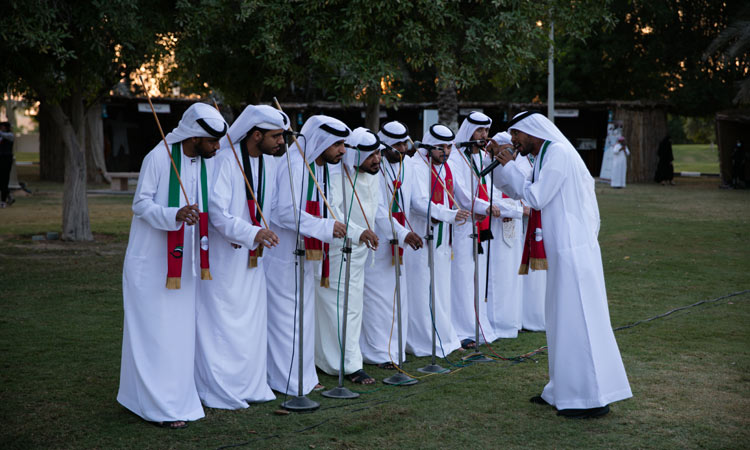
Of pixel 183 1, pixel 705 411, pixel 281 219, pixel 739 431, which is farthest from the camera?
pixel 183 1

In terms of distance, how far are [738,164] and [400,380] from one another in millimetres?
24385

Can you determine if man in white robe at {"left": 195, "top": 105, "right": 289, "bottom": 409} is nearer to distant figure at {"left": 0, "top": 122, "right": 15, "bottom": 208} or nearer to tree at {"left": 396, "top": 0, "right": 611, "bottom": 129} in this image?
tree at {"left": 396, "top": 0, "right": 611, "bottom": 129}

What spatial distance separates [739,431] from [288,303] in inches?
131

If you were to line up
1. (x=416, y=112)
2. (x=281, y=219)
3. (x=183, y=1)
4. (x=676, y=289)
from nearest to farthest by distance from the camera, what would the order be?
(x=281, y=219), (x=676, y=289), (x=183, y=1), (x=416, y=112)

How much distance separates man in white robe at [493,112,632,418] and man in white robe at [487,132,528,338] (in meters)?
2.42

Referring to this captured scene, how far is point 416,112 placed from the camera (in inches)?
1314

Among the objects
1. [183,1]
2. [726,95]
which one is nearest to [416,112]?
[726,95]

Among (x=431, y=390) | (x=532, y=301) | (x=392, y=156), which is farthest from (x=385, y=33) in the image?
(x=431, y=390)

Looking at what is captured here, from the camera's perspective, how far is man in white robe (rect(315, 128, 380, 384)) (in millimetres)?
6441

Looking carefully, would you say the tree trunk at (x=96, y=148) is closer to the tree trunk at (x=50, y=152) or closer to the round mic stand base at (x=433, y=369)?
the tree trunk at (x=50, y=152)

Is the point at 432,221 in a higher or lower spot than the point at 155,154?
lower

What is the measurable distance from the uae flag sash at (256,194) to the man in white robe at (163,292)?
15.1 inches

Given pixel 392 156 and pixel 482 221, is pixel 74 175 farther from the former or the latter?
pixel 482 221

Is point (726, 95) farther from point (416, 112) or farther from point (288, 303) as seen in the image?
point (288, 303)
